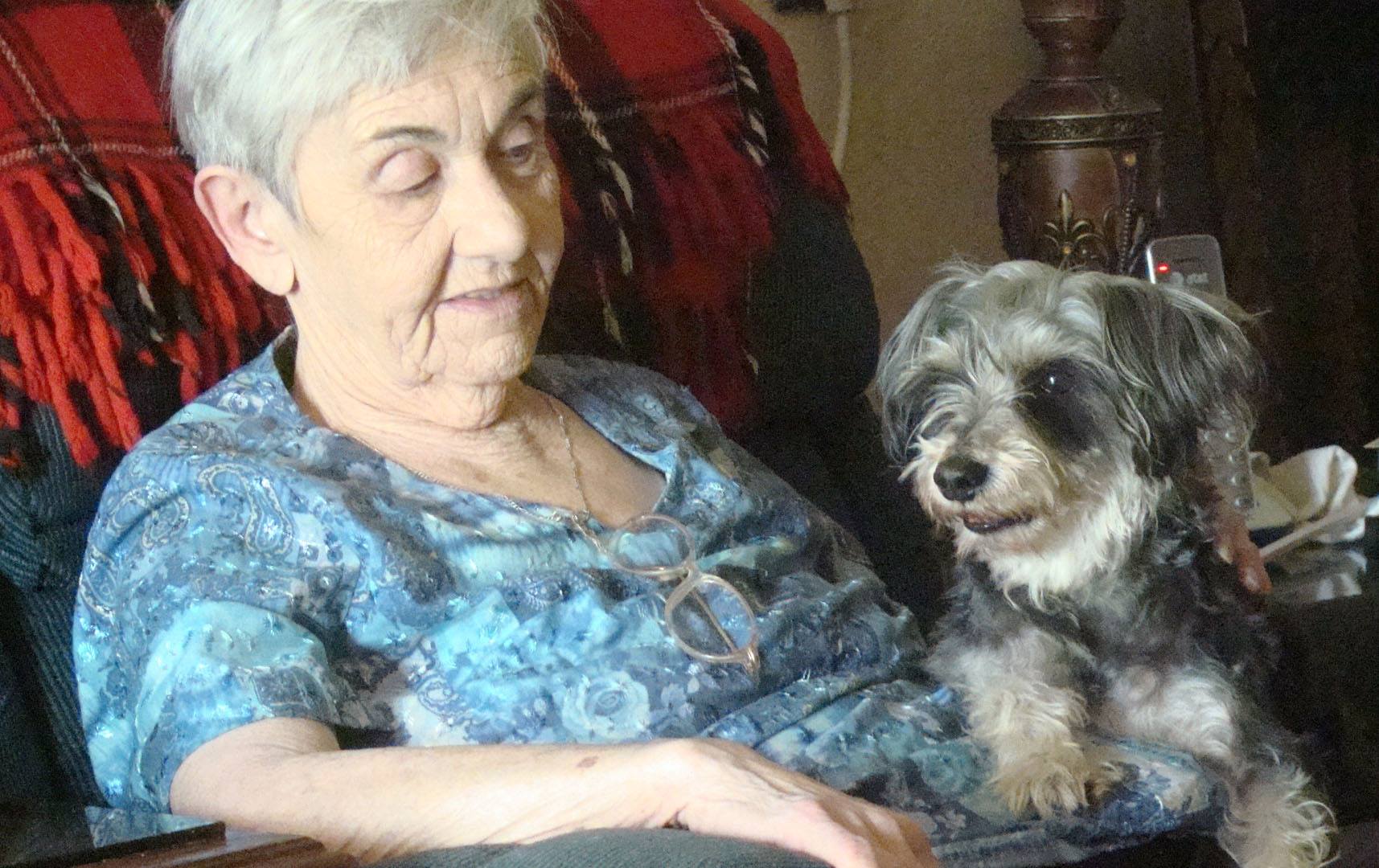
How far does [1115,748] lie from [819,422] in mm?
618

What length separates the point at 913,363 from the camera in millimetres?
1665

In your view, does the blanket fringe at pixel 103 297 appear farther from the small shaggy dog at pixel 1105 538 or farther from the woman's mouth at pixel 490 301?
the small shaggy dog at pixel 1105 538

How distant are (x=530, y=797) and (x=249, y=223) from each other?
600mm

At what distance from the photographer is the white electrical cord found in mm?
2715

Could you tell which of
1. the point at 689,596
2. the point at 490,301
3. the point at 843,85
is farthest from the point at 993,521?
the point at 843,85

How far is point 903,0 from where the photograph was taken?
2.80m

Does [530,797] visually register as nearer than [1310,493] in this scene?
Yes

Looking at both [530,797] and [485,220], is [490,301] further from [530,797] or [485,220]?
[530,797]

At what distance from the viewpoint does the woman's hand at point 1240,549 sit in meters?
1.63

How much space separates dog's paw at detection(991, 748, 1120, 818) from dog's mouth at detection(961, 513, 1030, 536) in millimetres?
224

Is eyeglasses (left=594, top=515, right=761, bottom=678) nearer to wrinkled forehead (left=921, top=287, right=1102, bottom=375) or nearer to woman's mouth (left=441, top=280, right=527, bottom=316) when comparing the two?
woman's mouth (left=441, top=280, right=527, bottom=316)

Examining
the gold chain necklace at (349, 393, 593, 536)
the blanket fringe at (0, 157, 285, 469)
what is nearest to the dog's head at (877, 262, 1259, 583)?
the gold chain necklace at (349, 393, 593, 536)

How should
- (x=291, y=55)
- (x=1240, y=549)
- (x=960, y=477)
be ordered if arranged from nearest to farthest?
(x=291, y=55), (x=960, y=477), (x=1240, y=549)

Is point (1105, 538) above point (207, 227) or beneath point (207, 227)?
beneath
